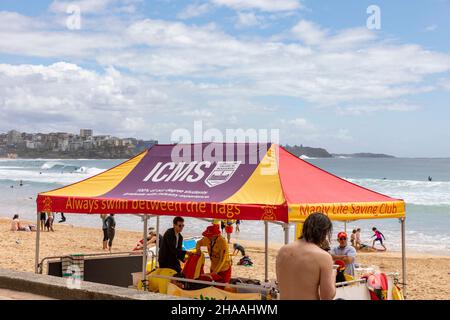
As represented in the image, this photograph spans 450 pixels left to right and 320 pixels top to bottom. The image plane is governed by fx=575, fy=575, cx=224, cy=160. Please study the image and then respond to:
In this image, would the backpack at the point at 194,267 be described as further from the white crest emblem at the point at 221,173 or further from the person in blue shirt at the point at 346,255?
the person in blue shirt at the point at 346,255

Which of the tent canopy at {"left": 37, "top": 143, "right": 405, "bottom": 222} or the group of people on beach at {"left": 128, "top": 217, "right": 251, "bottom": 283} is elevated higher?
the tent canopy at {"left": 37, "top": 143, "right": 405, "bottom": 222}

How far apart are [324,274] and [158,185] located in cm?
464

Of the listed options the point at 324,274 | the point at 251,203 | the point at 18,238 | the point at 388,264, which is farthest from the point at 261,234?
the point at 324,274

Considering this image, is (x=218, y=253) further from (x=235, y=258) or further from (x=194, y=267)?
(x=235, y=258)

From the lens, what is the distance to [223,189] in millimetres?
7691

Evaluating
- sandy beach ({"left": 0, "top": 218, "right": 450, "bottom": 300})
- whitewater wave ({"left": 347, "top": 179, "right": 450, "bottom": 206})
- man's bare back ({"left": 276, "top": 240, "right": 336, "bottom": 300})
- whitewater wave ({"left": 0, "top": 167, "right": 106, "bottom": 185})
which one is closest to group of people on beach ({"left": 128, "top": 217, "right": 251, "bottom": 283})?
man's bare back ({"left": 276, "top": 240, "right": 336, "bottom": 300})

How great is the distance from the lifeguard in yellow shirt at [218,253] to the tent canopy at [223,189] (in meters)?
0.75

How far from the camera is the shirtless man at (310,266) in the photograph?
4.04 metres

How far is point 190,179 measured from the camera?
323 inches

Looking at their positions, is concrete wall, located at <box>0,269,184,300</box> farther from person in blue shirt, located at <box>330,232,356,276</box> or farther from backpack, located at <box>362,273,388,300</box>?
person in blue shirt, located at <box>330,232,356,276</box>

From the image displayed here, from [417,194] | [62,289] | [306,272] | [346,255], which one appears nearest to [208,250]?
[346,255]

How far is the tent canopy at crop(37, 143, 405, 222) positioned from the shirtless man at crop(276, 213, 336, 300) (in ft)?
7.82

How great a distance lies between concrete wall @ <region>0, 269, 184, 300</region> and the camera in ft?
18.9

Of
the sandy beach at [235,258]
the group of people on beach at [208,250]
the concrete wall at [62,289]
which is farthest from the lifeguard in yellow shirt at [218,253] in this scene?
the sandy beach at [235,258]
